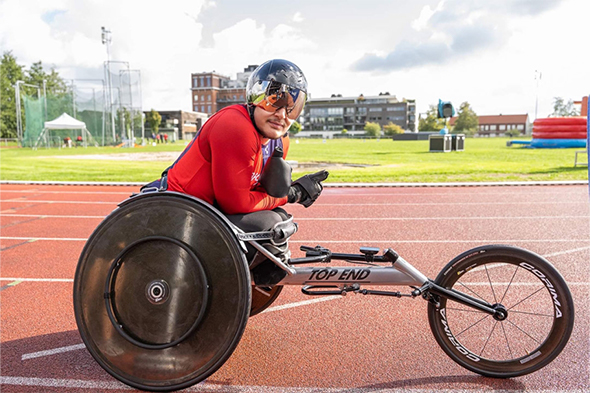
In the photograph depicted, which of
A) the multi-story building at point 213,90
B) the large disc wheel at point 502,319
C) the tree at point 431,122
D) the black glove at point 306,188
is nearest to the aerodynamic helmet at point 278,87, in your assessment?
the black glove at point 306,188

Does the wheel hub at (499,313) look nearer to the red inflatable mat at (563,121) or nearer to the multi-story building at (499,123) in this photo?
the red inflatable mat at (563,121)

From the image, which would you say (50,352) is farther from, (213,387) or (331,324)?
(331,324)

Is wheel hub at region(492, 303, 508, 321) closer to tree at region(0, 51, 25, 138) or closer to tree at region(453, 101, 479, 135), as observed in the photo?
tree at region(0, 51, 25, 138)

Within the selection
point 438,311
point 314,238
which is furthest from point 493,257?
point 314,238

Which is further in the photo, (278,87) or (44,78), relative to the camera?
(44,78)

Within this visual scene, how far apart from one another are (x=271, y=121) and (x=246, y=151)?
303 mm

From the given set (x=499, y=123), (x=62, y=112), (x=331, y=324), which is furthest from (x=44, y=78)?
(x=499, y=123)

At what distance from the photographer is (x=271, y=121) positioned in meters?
2.81

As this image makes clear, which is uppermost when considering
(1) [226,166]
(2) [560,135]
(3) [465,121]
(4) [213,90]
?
(4) [213,90]

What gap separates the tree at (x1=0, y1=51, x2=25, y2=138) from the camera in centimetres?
6462

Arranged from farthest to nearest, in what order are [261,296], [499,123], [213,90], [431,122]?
[499,123], [213,90], [431,122], [261,296]

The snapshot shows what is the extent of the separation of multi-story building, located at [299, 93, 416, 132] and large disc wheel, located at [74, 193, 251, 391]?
118413 mm

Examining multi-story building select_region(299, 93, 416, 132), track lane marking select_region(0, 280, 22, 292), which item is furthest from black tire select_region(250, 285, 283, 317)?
multi-story building select_region(299, 93, 416, 132)

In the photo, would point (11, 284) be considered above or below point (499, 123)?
below
